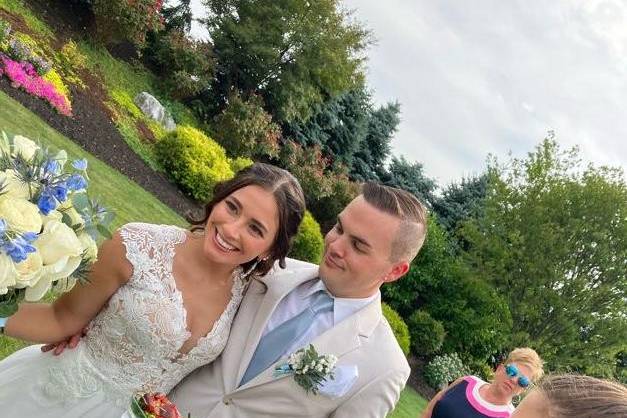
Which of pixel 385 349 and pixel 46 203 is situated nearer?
pixel 46 203

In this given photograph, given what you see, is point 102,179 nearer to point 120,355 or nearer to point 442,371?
point 120,355

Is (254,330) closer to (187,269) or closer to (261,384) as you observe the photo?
(261,384)

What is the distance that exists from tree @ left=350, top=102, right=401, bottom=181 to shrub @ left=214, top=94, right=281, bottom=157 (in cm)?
917

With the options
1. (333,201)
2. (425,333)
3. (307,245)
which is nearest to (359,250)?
(307,245)

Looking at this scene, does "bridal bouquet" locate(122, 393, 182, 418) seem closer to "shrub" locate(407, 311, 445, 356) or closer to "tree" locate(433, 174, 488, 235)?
"shrub" locate(407, 311, 445, 356)

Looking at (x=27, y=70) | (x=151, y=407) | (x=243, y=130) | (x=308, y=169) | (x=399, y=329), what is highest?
(x=308, y=169)

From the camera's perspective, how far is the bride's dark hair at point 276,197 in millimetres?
3008

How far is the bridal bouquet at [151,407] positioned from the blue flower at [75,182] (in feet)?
2.76

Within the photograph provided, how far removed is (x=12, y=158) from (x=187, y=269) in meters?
1.21

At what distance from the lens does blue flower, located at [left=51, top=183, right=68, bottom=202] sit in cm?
190

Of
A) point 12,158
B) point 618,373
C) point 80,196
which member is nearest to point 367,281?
point 80,196

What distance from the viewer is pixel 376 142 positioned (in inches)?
1209

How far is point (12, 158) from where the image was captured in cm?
191

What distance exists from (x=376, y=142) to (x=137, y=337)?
2846 centimetres
